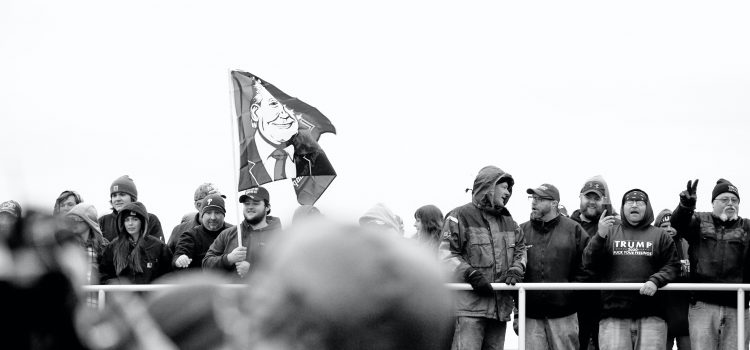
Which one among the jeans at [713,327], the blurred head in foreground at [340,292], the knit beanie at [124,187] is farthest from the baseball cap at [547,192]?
the blurred head in foreground at [340,292]

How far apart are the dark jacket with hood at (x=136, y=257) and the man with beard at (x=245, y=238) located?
382mm

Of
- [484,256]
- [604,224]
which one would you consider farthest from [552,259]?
[484,256]

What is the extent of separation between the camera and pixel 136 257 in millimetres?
9508

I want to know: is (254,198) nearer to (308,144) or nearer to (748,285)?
(308,144)

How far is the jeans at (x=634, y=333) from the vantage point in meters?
8.61

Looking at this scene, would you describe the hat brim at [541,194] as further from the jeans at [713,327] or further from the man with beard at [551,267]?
the jeans at [713,327]

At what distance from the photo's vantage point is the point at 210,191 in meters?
10.7

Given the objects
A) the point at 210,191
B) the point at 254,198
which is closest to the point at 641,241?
the point at 254,198

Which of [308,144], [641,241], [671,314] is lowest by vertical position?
[671,314]

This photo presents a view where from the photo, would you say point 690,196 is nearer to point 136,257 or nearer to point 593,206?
point 593,206

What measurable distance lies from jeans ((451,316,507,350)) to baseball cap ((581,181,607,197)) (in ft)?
5.35

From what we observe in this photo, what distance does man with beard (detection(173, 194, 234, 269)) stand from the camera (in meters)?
9.72

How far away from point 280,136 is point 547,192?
2537 mm

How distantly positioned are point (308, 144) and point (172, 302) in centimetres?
916
